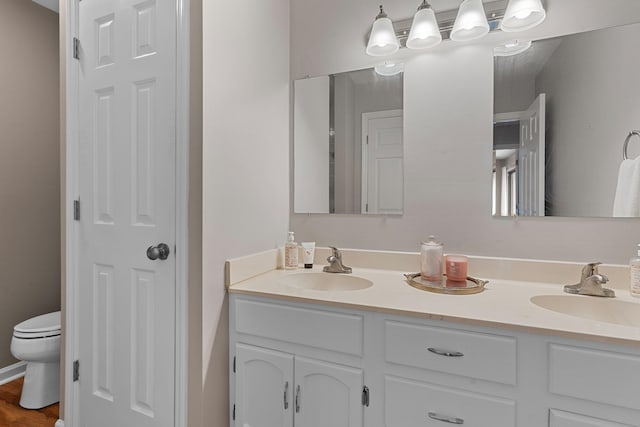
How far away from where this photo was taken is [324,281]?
64.5 inches

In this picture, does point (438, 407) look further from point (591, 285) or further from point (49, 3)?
point (49, 3)

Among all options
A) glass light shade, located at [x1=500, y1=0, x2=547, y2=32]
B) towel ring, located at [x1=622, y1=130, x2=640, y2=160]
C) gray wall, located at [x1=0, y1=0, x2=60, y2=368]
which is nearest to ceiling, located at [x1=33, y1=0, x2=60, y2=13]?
gray wall, located at [x1=0, y1=0, x2=60, y2=368]

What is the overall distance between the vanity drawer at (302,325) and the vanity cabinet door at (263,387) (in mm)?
85

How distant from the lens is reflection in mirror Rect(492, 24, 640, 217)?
1325mm

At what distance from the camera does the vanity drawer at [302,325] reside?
118cm

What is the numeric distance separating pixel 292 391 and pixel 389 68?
155 centimetres

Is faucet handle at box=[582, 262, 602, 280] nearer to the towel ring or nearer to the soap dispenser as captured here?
the towel ring

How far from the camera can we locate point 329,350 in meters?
1.21

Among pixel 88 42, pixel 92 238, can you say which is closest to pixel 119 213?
pixel 92 238

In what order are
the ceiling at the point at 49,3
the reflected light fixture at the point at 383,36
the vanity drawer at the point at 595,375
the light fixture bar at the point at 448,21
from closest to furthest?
the vanity drawer at the point at 595,375, the light fixture bar at the point at 448,21, the reflected light fixture at the point at 383,36, the ceiling at the point at 49,3

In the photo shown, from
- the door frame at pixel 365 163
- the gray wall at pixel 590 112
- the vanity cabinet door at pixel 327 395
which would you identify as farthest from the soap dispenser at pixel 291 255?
the gray wall at pixel 590 112

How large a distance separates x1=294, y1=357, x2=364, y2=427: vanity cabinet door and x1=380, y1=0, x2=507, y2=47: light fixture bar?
60.5 inches

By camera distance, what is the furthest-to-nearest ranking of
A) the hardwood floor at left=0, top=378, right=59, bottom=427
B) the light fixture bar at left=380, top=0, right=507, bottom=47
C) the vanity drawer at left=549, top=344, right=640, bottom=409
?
the hardwood floor at left=0, top=378, right=59, bottom=427
the light fixture bar at left=380, top=0, right=507, bottom=47
the vanity drawer at left=549, top=344, right=640, bottom=409

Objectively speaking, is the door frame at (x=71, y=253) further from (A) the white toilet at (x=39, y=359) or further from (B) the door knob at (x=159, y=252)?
(A) the white toilet at (x=39, y=359)
